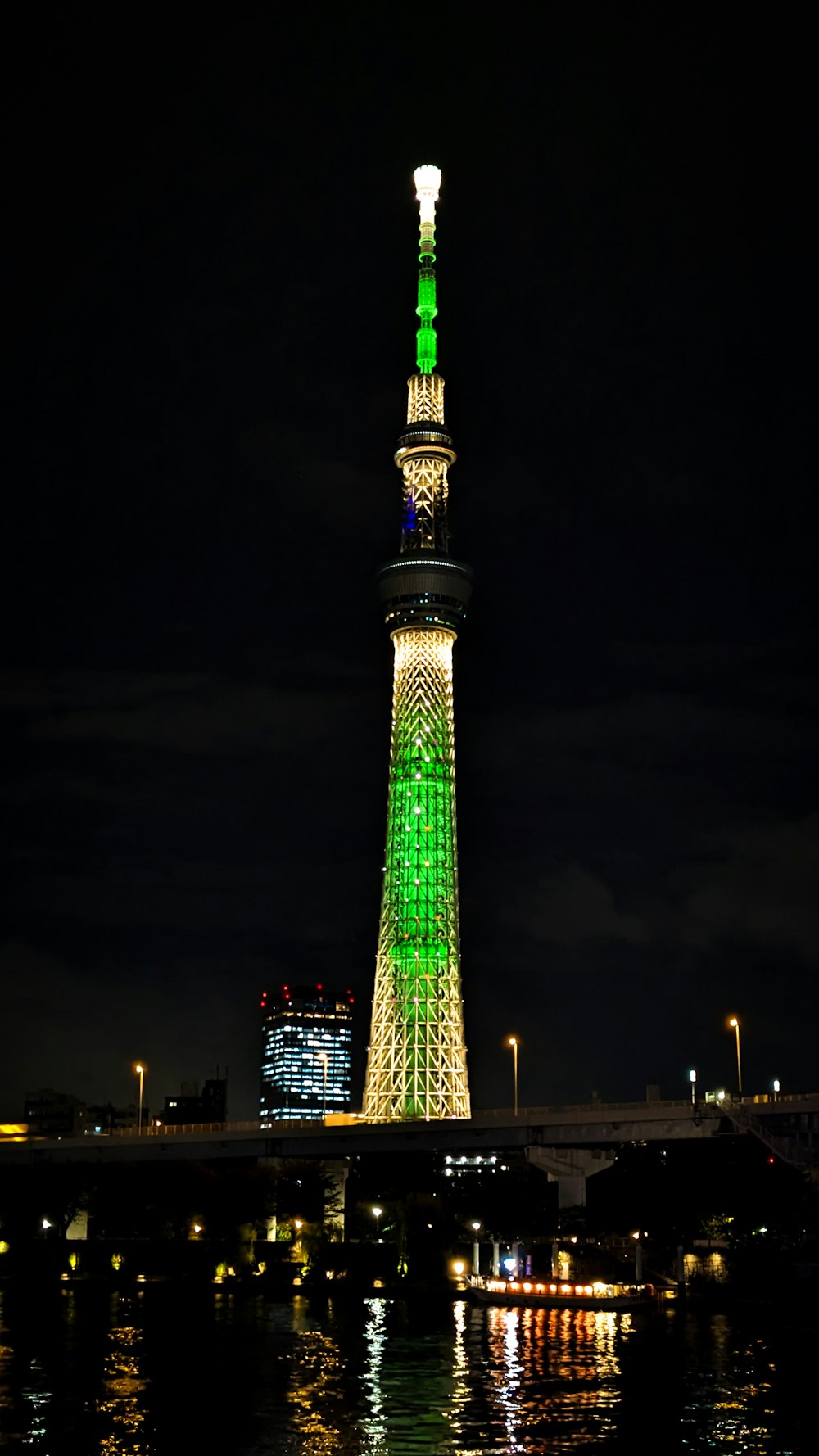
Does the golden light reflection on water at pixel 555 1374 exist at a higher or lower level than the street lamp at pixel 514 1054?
lower

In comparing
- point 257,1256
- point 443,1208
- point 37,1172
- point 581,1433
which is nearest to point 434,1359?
A: point 581,1433

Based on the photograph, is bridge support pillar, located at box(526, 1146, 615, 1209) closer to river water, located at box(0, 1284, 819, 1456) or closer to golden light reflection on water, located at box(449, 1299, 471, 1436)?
river water, located at box(0, 1284, 819, 1456)

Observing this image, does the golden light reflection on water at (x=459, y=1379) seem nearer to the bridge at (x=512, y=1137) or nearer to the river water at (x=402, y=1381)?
the river water at (x=402, y=1381)

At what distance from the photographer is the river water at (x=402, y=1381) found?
6856 cm

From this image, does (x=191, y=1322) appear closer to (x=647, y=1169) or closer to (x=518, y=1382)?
(x=518, y=1382)

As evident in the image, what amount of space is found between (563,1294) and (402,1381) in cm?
3970

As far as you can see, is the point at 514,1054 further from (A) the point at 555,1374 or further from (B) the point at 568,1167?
(A) the point at 555,1374

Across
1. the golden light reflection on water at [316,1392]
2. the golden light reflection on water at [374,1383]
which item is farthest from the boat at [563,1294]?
the golden light reflection on water at [316,1392]

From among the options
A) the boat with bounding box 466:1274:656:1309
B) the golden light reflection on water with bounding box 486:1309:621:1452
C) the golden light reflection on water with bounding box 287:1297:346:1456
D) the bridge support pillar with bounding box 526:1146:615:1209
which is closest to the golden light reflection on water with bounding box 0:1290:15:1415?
the golden light reflection on water with bounding box 287:1297:346:1456

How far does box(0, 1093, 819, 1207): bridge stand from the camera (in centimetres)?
13512

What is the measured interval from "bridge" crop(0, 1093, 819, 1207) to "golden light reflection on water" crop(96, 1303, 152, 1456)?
2005 inches

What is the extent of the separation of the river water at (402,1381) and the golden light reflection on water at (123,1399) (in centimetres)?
16

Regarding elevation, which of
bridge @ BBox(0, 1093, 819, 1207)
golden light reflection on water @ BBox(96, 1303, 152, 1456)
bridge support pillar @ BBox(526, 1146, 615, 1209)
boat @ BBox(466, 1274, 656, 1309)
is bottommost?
golden light reflection on water @ BBox(96, 1303, 152, 1456)

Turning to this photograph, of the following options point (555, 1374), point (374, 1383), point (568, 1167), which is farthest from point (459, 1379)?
point (568, 1167)
